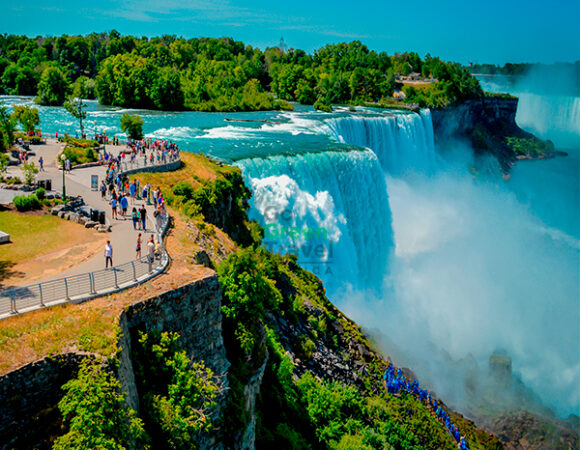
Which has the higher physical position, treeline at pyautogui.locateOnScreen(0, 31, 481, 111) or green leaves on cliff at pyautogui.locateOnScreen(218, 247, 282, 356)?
treeline at pyautogui.locateOnScreen(0, 31, 481, 111)

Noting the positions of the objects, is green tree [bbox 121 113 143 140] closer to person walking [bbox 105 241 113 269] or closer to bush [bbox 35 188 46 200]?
bush [bbox 35 188 46 200]

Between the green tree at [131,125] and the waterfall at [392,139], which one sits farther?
the waterfall at [392,139]

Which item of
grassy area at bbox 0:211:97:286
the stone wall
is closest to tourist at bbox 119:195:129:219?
grassy area at bbox 0:211:97:286

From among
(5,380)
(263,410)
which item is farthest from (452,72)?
(5,380)

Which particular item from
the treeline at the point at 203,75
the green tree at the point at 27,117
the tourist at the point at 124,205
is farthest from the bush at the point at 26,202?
the treeline at the point at 203,75

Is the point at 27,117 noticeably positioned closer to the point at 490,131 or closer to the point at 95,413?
the point at 95,413

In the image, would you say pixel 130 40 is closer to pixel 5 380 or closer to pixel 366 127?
pixel 366 127

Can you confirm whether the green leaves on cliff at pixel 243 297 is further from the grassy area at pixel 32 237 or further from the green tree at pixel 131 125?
the green tree at pixel 131 125
